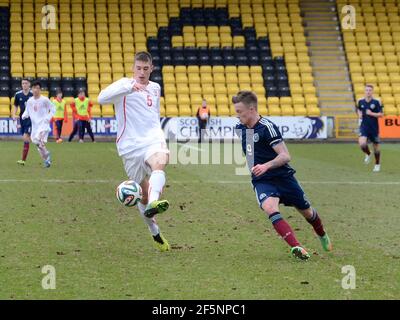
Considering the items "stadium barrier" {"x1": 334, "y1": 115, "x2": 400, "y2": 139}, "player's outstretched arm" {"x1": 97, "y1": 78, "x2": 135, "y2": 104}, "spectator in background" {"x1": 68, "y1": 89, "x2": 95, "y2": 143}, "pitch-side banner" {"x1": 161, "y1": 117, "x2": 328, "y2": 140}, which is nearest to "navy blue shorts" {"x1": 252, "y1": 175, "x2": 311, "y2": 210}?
"player's outstretched arm" {"x1": 97, "y1": 78, "x2": 135, "y2": 104}

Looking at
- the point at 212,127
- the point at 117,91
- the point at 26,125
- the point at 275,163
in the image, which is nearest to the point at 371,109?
the point at 26,125

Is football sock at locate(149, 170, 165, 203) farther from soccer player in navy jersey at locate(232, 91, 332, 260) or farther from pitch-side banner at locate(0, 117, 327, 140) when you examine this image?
pitch-side banner at locate(0, 117, 327, 140)

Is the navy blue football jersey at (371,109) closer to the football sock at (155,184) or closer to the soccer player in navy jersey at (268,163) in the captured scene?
the soccer player in navy jersey at (268,163)

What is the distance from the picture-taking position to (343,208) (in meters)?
13.3

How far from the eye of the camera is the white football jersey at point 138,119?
368 inches

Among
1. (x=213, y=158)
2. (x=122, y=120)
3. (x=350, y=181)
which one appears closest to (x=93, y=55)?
(x=213, y=158)

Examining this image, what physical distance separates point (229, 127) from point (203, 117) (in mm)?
1615

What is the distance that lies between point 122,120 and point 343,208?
5005 mm

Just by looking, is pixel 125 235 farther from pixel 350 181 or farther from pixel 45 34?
pixel 45 34

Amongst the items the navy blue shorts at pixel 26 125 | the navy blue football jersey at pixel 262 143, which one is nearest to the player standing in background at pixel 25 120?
the navy blue shorts at pixel 26 125

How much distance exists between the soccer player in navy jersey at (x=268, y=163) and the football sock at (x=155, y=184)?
93 cm

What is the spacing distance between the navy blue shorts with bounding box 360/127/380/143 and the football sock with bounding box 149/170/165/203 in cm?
1310

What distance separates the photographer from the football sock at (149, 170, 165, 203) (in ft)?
28.6

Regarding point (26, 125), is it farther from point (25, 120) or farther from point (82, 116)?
point (82, 116)
